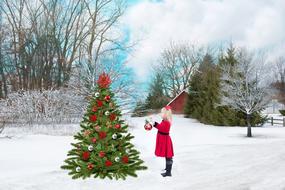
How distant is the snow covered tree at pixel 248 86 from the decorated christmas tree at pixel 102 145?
50.5ft

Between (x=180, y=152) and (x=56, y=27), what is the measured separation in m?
Result: 25.2

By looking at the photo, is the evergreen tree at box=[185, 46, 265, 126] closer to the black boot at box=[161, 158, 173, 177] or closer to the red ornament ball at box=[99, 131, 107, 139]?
the black boot at box=[161, 158, 173, 177]

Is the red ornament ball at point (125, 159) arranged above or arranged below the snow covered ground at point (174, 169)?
above

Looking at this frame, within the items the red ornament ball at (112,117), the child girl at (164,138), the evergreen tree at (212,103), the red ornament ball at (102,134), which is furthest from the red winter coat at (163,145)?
the evergreen tree at (212,103)

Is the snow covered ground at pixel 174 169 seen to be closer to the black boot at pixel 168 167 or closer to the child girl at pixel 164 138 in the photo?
the black boot at pixel 168 167

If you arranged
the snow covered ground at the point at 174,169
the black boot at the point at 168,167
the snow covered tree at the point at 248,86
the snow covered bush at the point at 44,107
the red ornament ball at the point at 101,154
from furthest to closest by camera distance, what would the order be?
the snow covered bush at the point at 44,107, the snow covered tree at the point at 248,86, the black boot at the point at 168,167, the red ornament ball at the point at 101,154, the snow covered ground at the point at 174,169

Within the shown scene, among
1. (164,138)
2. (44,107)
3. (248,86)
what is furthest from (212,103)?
(164,138)

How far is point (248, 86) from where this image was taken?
2303 cm

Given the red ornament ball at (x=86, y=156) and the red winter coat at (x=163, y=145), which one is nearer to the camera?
the red ornament ball at (x=86, y=156)

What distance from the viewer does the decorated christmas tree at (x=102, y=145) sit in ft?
27.1

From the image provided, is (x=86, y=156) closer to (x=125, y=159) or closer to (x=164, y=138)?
(x=125, y=159)

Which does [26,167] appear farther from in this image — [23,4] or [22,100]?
[23,4]

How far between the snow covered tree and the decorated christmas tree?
1538 cm

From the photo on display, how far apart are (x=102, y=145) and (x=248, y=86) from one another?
1659 centimetres
